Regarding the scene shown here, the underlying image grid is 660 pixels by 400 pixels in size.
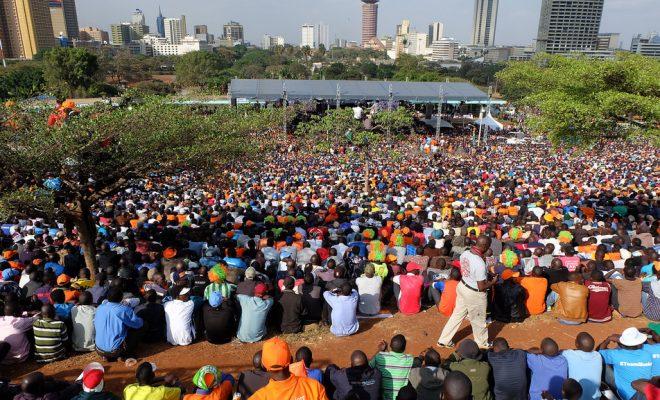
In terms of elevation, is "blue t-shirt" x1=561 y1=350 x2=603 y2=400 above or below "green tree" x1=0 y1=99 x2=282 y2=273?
below

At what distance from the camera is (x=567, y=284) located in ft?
20.1

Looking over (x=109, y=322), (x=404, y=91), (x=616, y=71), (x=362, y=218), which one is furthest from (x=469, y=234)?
(x=404, y=91)

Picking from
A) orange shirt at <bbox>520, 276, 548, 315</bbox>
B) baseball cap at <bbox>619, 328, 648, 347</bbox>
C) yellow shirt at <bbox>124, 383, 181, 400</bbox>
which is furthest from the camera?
orange shirt at <bbox>520, 276, 548, 315</bbox>

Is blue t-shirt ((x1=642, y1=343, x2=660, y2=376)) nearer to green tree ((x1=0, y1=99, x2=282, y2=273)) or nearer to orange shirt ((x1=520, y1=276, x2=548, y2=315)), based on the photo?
orange shirt ((x1=520, y1=276, x2=548, y2=315))

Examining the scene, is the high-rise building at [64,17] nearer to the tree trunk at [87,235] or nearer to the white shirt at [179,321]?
the tree trunk at [87,235]

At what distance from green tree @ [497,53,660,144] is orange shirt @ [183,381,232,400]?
937 centimetres

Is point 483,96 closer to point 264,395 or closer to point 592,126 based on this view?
point 592,126

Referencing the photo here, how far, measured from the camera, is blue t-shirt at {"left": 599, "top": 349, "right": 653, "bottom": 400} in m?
4.35

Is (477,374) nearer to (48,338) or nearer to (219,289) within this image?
(219,289)

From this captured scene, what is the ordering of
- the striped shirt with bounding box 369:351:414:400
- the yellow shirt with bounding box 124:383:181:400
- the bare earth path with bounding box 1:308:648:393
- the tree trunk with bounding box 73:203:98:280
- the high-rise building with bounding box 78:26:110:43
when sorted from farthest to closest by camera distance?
the high-rise building with bounding box 78:26:110:43, the tree trunk with bounding box 73:203:98:280, the bare earth path with bounding box 1:308:648:393, the striped shirt with bounding box 369:351:414:400, the yellow shirt with bounding box 124:383:181:400

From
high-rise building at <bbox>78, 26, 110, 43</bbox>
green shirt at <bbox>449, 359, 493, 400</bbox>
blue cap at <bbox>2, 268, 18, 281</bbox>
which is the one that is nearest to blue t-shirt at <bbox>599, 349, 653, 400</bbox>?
green shirt at <bbox>449, 359, 493, 400</bbox>

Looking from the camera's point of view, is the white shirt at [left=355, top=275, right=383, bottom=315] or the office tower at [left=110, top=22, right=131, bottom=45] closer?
the white shirt at [left=355, top=275, right=383, bottom=315]

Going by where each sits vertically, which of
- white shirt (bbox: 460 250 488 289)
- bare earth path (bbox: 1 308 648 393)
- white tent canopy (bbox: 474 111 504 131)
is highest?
white shirt (bbox: 460 250 488 289)

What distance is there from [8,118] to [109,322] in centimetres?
322
